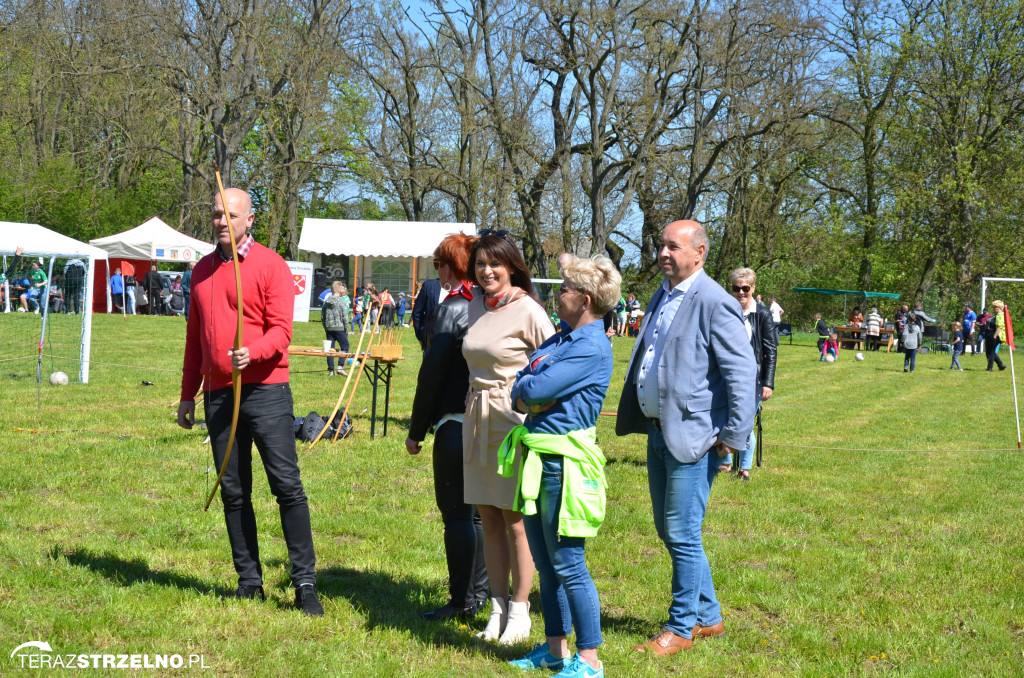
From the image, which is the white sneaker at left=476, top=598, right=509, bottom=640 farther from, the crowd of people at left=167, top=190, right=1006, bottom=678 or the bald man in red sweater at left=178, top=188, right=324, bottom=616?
the bald man in red sweater at left=178, top=188, right=324, bottom=616

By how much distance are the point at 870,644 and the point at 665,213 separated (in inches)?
1358

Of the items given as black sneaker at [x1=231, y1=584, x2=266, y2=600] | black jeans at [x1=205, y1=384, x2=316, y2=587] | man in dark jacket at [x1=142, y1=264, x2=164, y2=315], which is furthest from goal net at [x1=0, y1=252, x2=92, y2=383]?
black jeans at [x1=205, y1=384, x2=316, y2=587]

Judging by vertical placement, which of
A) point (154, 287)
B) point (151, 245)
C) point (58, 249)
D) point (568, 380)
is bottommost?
point (568, 380)

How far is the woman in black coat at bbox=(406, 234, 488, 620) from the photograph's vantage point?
14.1 feet

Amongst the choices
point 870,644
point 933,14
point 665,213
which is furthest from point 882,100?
point 870,644

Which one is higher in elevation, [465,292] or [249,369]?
[465,292]

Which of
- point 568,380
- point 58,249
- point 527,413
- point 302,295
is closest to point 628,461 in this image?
point 527,413

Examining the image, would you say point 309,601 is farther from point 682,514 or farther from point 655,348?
point 655,348

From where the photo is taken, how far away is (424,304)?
691 cm

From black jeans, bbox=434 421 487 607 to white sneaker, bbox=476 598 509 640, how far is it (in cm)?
28

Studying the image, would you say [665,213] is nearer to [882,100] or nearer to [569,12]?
[882,100]

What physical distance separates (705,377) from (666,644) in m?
1.18

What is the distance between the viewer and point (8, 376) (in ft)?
44.6

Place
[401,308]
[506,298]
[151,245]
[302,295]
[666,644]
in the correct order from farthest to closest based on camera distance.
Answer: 1. [401,308]
2. [151,245]
3. [302,295]
4. [666,644]
5. [506,298]
